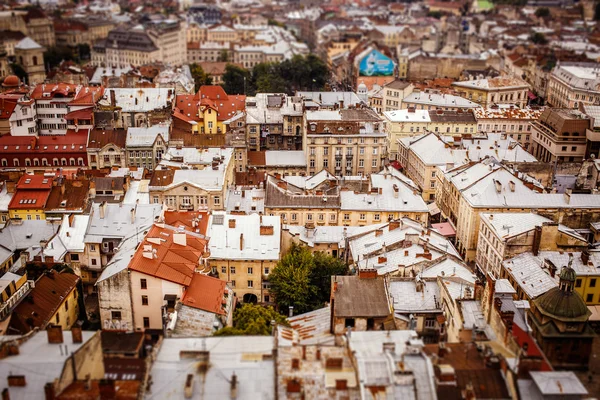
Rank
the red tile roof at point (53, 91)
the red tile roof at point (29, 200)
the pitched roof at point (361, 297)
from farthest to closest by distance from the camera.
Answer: the red tile roof at point (53, 91) < the red tile roof at point (29, 200) < the pitched roof at point (361, 297)

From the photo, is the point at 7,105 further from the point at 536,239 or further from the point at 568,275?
the point at 568,275

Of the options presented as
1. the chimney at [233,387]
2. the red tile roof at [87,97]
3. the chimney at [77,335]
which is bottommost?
the red tile roof at [87,97]

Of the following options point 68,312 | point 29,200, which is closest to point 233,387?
point 68,312

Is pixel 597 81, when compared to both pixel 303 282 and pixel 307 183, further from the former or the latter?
pixel 303 282

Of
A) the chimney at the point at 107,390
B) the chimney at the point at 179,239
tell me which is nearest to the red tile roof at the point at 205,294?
the chimney at the point at 179,239

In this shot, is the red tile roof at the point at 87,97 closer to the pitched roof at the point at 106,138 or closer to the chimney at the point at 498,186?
the pitched roof at the point at 106,138

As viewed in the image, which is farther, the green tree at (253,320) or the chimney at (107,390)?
the green tree at (253,320)
